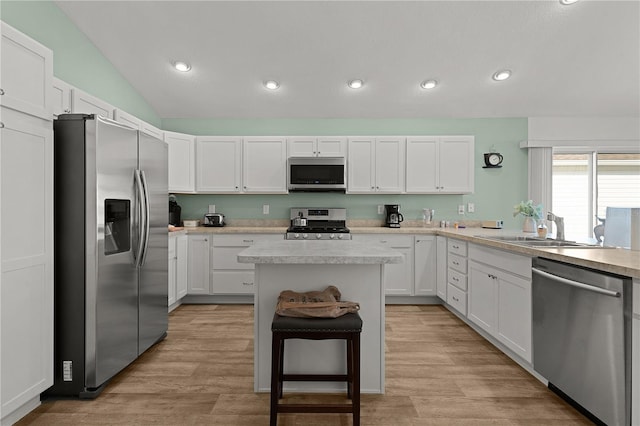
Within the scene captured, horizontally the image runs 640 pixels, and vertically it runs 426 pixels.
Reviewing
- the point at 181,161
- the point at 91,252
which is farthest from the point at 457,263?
the point at 181,161

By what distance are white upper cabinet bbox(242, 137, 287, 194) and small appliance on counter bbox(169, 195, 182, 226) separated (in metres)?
0.92

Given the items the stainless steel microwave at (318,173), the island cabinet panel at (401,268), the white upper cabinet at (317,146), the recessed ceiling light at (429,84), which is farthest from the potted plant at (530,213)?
the white upper cabinet at (317,146)

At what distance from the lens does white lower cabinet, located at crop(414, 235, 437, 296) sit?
14.1 ft

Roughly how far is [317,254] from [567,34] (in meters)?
3.39

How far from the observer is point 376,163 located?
4.60 metres

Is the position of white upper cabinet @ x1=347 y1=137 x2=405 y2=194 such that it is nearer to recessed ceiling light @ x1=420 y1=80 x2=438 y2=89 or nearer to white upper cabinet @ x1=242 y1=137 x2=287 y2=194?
recessed ceiling light @ x1=420 y1=80 x2=438 y2=89

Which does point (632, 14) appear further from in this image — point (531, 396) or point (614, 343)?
point (531, 396)

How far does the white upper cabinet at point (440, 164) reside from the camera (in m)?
4.57

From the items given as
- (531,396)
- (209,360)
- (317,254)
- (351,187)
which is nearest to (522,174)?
(351,187)

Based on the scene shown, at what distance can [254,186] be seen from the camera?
4.63 meters

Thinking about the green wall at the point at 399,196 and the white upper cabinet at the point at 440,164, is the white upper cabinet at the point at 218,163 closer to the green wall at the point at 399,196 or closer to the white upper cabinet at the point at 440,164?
the green wall at the point at 399,196

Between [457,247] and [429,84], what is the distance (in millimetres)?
1923

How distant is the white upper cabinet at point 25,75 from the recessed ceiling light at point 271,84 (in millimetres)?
2386

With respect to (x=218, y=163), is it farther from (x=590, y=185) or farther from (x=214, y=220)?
(x=590, y=185)
